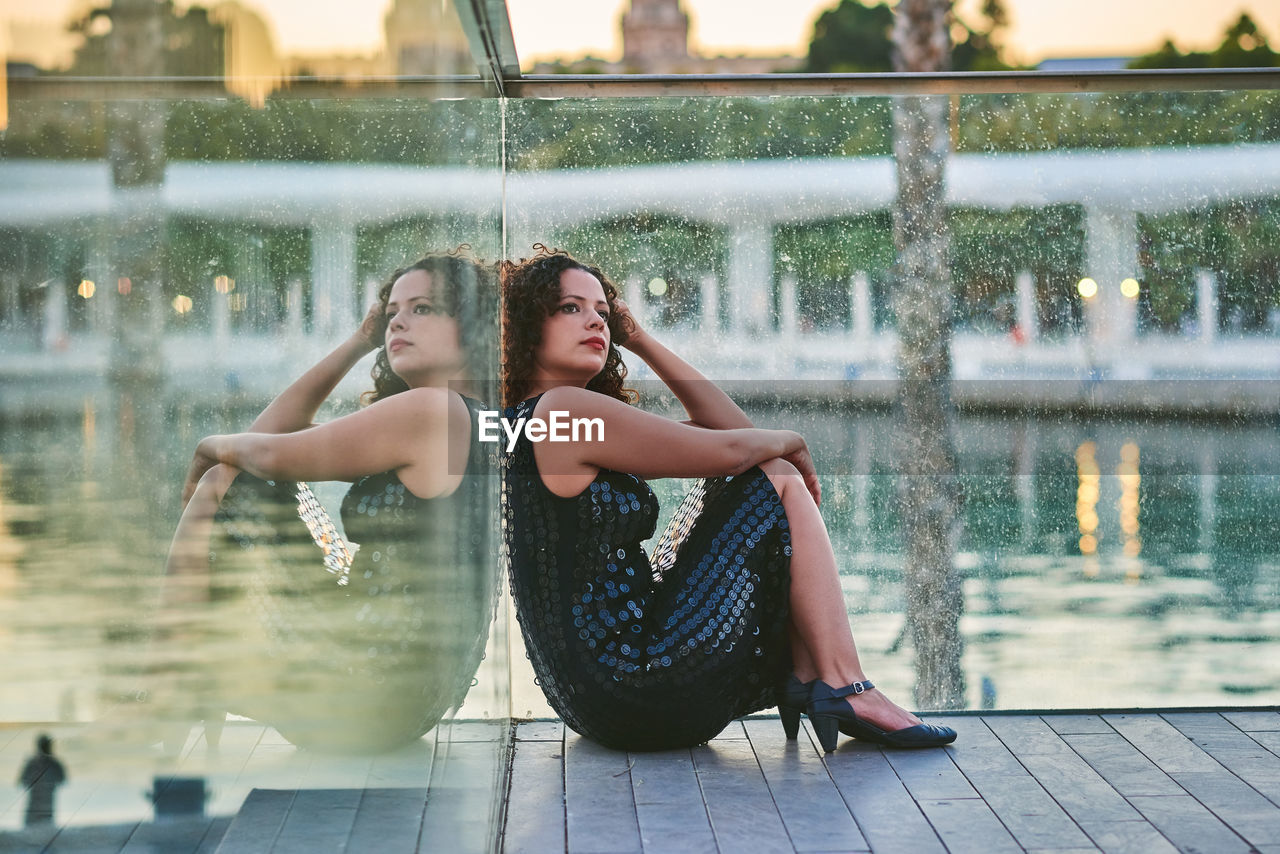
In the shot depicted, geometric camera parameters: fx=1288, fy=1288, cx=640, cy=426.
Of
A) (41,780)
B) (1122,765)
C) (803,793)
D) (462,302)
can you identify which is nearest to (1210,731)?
(1122,765)

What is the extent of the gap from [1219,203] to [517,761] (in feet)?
8.29

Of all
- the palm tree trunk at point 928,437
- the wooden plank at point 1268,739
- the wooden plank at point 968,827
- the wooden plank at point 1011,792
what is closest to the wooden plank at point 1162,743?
the wooden plank at point 1268,739

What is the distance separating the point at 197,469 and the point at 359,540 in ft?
1.71

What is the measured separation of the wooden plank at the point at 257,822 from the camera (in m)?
1.08

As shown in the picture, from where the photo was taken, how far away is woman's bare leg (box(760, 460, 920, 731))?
10.1 feet

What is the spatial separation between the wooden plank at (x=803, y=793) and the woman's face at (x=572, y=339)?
3.38ft

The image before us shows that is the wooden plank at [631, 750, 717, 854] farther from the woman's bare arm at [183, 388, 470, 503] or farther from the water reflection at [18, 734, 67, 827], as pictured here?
the water reflection at [18, 734, 67, 827]

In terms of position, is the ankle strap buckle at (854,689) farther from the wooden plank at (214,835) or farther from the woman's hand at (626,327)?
the wooden plank at (214,835)

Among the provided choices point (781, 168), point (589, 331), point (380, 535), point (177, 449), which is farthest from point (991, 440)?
point (177, 449)

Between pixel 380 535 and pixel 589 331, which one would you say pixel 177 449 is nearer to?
pixel 380 535

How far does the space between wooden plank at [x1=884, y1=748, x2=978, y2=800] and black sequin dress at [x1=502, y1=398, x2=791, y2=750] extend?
0.36 metres

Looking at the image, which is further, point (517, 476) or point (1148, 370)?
point (1148, 370)

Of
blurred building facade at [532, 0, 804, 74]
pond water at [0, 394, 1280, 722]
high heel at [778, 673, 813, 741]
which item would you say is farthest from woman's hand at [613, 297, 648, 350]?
high heel at [778, 673, 813, 741]

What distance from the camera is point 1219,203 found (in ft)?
12.2
